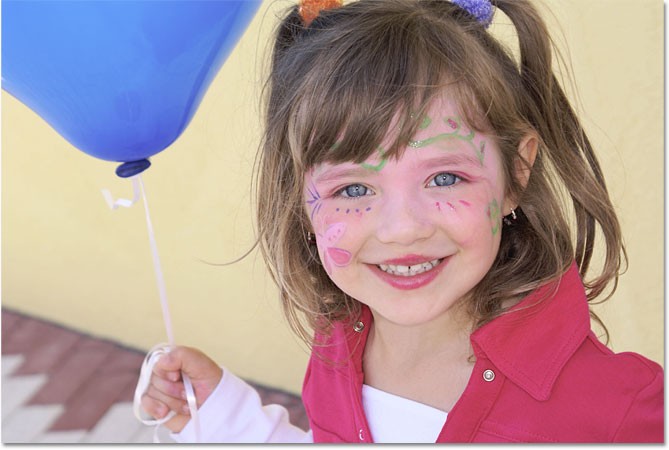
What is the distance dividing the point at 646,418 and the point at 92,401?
1.83m

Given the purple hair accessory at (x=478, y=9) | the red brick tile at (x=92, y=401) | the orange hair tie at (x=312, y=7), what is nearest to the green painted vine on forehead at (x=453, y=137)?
the purple hair accessory at (x=478, y=9)

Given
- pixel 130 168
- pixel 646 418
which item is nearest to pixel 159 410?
pixel 130 168

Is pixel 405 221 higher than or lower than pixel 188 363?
higher

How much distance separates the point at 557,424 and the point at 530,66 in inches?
24.1

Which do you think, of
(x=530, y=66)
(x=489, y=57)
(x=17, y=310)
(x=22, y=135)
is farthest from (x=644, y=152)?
(x=17, y=310)

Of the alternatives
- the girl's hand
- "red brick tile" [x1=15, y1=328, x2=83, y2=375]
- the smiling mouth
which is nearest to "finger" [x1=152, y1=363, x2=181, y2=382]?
the girl's hand

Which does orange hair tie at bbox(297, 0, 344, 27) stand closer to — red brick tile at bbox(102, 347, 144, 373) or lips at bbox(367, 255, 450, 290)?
lips at bbox(367, 255, 450, 290)

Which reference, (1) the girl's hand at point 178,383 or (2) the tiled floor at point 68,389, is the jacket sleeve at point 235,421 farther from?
(2) the tiled floor at point 68,389

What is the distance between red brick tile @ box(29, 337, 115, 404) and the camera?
2.51 metres

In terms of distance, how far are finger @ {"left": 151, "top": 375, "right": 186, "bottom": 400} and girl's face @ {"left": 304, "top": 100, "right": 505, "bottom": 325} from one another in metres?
0.46

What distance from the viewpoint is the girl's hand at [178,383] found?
5.03ft

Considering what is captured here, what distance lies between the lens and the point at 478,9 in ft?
4.34

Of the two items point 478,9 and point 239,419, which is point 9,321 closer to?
point 239,419

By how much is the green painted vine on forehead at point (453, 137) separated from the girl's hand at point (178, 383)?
0.66 metres
